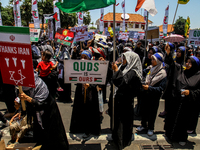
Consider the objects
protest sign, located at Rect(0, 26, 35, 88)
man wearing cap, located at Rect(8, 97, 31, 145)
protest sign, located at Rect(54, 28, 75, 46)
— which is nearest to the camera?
protest sign, located at Rect(0, 26, 35, 88)

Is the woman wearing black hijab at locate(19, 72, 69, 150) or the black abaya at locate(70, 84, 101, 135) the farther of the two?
the black abaya at locate(70, 84, 101, 135)

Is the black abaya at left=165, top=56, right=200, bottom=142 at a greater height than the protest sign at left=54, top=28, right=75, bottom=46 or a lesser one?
lesser

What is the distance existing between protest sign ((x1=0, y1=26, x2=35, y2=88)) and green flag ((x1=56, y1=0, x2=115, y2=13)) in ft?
4.10

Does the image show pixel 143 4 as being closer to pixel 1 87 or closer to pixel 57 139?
pixel 57 139

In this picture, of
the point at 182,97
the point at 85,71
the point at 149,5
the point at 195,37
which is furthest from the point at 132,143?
the point at 195,37

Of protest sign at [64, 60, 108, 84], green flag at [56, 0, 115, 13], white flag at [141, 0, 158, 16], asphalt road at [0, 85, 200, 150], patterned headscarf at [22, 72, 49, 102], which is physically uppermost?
white flag at [141, 0, 158, 16]

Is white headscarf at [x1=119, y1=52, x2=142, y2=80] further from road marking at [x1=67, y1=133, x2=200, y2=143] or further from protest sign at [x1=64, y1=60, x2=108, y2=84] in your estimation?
road marking at [x1=67, y1=133, x2=200, y2=143]

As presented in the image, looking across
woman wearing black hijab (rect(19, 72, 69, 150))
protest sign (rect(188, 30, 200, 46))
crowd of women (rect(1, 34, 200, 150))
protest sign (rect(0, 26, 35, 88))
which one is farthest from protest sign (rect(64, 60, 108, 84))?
protest sign (rect(188, 30, 200, 46))

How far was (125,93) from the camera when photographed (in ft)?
9.70

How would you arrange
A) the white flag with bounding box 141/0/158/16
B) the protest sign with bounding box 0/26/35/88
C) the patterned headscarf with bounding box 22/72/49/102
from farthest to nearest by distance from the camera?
1. the white flag with bounding box 141/0/158/16
2. the patterned headscarf with bounding box 22/72/49/102
3. the protest sign with bounding box 0/26/35/88

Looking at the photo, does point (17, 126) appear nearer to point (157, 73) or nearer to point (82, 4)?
point (82, 4)

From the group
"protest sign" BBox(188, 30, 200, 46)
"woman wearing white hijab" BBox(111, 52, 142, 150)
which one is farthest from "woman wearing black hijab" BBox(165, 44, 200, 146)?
"protest sign" BBox(188, 30, 200, 46)

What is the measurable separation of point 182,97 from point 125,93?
3.88ft

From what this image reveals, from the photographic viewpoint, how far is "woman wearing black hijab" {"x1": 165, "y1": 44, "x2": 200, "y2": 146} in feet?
10.0
